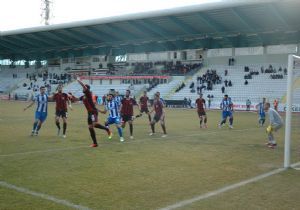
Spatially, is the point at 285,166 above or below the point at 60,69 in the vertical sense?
below

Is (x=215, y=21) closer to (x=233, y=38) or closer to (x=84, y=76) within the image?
(x=233, y=38)

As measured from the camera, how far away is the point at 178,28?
51250 mm

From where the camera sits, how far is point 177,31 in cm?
5244

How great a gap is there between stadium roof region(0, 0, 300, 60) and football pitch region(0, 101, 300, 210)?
104 ft

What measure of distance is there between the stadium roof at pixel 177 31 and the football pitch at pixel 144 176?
31.8 metres

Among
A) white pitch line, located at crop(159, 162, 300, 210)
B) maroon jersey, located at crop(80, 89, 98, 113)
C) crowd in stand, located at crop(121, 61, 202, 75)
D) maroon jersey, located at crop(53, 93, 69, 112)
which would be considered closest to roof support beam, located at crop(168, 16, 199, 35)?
crowd in stand, located at crop(121, 61, 202, 75)

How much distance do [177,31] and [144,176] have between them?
1806 inches

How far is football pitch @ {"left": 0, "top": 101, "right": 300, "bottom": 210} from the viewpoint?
6375 mm

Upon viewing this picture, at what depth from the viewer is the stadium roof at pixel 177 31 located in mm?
43031

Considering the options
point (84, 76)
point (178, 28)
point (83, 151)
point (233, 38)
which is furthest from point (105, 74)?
point (83, 151)

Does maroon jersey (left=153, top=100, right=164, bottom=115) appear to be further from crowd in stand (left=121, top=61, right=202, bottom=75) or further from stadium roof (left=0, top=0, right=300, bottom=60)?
crowd in stand (left=121, top=61, right=202, bottom=75)

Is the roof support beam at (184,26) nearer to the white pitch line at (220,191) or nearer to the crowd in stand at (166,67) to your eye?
the crowd in stand at (166,67)

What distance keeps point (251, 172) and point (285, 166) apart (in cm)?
111

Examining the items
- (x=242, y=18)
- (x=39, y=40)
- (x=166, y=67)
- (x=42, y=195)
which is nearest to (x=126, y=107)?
(x=42, y=195)
